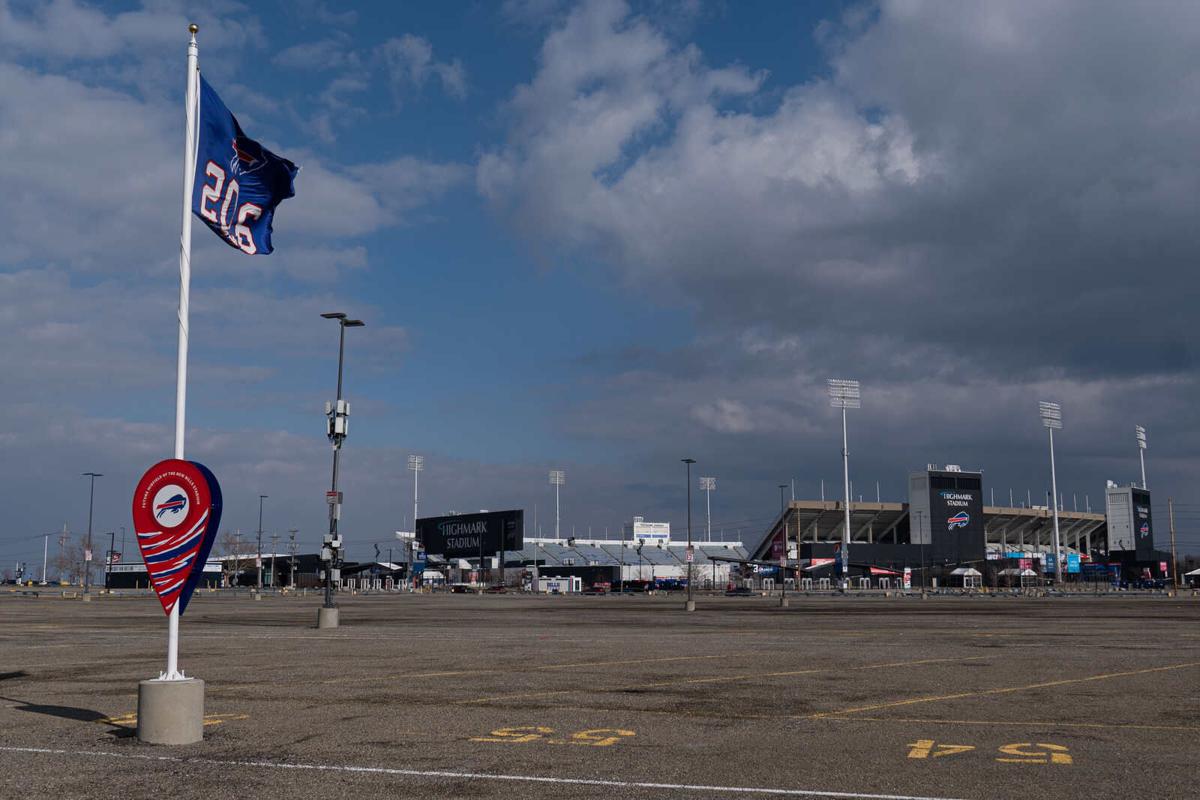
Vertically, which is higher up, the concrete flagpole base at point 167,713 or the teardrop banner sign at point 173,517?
the teardrop banner sign at point 173,517

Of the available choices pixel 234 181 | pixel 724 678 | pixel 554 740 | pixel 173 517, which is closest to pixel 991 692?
pixel 724 678

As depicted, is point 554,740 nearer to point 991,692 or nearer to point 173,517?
point 173,517

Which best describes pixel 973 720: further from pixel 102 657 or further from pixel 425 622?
pixel 425 622

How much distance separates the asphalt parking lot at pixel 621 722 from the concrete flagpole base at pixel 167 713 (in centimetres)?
21

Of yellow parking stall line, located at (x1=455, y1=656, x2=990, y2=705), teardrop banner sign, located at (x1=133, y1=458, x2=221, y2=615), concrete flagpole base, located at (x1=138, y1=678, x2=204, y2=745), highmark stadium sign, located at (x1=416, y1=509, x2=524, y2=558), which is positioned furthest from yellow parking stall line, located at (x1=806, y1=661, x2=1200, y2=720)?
highmark stadium sign, located at (x1=416, y1=509, x2=524, y2=558)

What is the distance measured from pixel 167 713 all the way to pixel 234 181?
21.2 feet

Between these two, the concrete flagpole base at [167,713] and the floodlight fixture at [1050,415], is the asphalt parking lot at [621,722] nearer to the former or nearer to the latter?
the concrete flagpole base at [167,713]

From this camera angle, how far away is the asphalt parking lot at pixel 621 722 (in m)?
8.59

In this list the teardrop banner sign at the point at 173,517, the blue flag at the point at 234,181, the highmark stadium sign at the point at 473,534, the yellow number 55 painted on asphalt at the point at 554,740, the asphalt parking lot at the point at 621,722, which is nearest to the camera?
the asphalt parking lot at the point at 621,722

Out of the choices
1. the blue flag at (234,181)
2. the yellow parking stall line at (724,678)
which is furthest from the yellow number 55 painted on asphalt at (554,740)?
the blue flag at (234,181)

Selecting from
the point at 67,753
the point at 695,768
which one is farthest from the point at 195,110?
the point at 695,768

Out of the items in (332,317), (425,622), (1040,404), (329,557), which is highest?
(1040,404)

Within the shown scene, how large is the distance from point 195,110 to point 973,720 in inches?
443

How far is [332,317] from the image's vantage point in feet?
120
